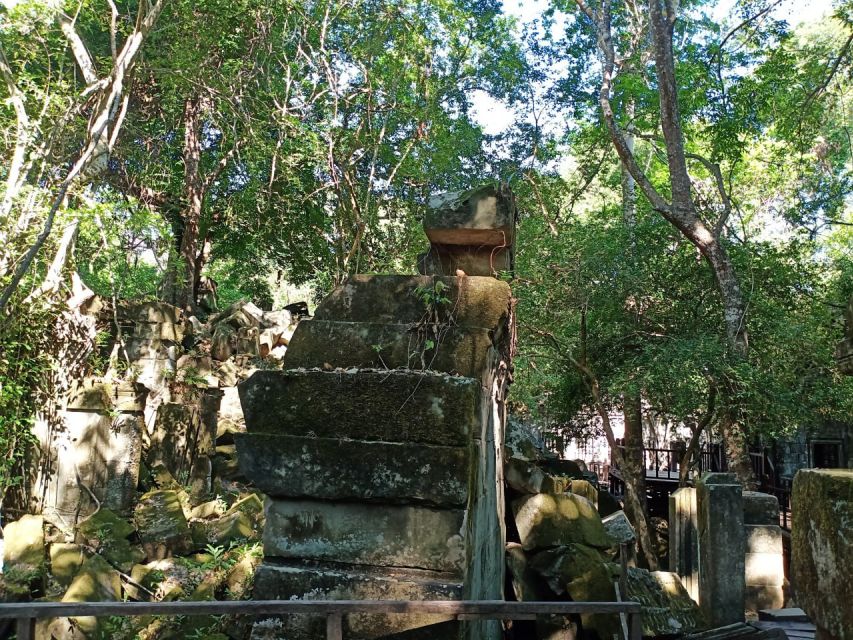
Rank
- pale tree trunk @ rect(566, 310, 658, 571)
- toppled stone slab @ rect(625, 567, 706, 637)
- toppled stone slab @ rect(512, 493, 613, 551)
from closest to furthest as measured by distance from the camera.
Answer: toppled stone slab @ rect(625, 567, 706, 637) → toppled stone slab @ rect(512, 493, 613, 551) → pale tree trunk @ rect(566, 310, 658, 571)

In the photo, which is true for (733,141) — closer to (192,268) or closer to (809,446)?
(809,446)

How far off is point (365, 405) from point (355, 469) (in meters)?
0.29

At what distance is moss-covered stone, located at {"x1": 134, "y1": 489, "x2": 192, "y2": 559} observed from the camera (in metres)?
6.94

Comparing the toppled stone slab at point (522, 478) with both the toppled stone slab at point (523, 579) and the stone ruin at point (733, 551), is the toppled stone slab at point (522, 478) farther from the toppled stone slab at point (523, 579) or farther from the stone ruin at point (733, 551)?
the stone ruin at point (733, 551)

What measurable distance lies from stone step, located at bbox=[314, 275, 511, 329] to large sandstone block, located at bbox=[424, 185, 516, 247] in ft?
2.05

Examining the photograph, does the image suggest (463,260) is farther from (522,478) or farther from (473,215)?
(522,478)

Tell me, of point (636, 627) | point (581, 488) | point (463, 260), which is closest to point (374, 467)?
point (636, 627)

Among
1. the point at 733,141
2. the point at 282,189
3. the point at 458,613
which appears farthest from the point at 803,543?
the point at 282,189

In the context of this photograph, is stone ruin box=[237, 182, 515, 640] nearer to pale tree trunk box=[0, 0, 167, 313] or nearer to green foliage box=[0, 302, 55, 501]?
pale tree trunk box=[0, 0, 167, 313]

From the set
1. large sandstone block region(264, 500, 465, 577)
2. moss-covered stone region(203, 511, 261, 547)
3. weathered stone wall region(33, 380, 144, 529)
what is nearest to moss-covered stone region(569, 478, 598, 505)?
moss-covered stone region(203, 511, 261, 547)

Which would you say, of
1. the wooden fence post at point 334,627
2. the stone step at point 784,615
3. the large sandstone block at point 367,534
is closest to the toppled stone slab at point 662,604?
the stone step at point 784,615

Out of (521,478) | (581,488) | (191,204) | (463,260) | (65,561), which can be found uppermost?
(191,204)

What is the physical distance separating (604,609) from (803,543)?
2.73ft

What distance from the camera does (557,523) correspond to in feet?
16.7
